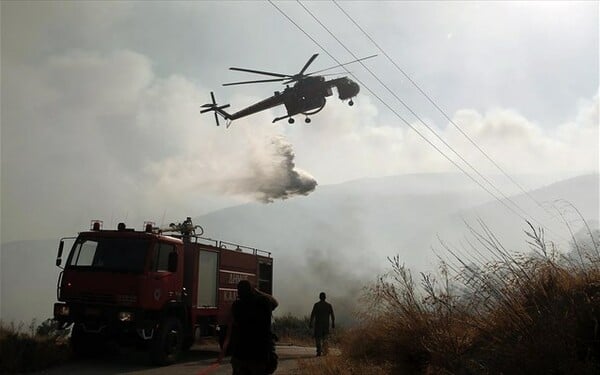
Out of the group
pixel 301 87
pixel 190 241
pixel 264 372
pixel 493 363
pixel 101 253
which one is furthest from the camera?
pixel 301 87

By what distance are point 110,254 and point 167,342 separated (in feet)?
7.96

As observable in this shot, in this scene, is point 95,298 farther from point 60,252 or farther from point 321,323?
point 321,323

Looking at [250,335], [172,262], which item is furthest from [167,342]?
[250,335]

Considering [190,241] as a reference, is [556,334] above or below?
below

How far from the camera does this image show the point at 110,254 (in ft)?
38.6

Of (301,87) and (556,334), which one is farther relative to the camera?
(301,87)

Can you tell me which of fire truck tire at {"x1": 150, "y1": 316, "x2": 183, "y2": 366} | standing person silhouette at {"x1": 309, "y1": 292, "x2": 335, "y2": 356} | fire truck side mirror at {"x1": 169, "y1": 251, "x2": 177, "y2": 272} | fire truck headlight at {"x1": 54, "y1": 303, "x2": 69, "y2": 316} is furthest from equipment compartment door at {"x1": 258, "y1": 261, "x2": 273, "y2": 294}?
fire truck headlight at {"x1": 54, "y1": 303, "x2": 69, "y2": 316}

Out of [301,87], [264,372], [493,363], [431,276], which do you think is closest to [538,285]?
[493,363]

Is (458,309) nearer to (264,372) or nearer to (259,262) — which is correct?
(264,372)

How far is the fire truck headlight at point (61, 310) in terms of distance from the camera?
11.2 m

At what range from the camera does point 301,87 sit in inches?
869

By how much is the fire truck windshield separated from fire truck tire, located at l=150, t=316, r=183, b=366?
1.52m

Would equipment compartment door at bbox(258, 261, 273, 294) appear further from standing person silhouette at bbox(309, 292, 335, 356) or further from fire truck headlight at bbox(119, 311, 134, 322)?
fire truck headlight at bbox(119, 311, 134, 322)

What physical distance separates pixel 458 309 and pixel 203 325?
828 cm
